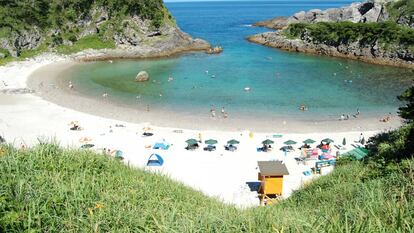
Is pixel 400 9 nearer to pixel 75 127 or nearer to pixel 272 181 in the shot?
pixel 272 181

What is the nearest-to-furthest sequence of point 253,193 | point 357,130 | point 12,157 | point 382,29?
point 12,157, point 253,193, point 357,130, point 382,29

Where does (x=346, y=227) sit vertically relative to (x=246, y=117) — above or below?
above

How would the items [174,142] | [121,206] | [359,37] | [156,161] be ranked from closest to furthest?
[121,206] < [156,161] < [174,142] < [359,37]

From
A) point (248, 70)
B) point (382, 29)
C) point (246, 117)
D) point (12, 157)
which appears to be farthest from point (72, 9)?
point (12, 157)

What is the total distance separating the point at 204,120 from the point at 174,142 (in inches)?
297

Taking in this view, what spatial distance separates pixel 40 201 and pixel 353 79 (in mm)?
54594

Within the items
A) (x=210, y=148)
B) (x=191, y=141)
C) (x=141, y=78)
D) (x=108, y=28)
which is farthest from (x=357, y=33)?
(x=191, y=141)

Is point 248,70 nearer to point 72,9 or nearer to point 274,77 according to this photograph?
point 274,77

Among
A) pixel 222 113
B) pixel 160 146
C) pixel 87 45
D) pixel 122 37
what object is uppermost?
pixel 122 37

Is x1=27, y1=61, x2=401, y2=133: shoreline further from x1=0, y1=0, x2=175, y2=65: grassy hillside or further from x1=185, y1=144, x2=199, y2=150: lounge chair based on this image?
x1=0, y1=0, x2=175, y2=65: grassy hillside

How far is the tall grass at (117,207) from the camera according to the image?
6.14m

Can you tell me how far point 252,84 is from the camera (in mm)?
51594

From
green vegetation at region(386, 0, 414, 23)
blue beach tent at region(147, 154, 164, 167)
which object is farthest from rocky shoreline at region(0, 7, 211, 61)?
blue beach tent at region(147, 154, 164, 167)

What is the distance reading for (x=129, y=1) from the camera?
244 feet
